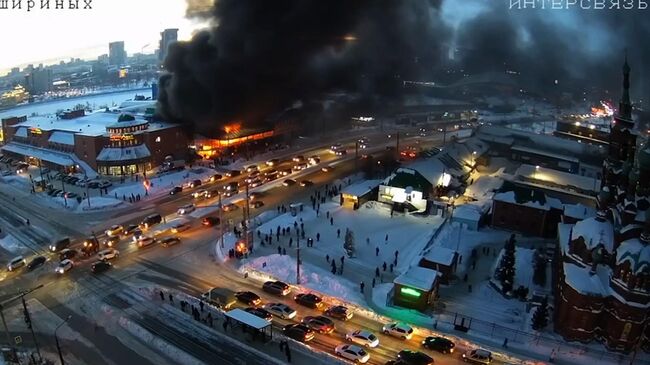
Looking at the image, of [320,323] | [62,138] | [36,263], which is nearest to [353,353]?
[320,323]

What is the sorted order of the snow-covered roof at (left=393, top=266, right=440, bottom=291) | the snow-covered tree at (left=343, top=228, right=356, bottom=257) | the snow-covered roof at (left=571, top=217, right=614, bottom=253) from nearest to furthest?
1. the snow-covered roof at (left=571, top=217, right=614, bottom=253)
2. the snow-covered roof at (left=393, top=266, right=440, bottom=291)
3. the snow-covered tree at (left=343, top=228, right=356, bottom=257)

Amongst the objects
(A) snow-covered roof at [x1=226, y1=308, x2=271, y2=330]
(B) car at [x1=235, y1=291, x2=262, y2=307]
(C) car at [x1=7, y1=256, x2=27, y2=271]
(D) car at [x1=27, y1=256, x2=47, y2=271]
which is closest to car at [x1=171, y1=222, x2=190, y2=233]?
(D) car at [x1=27, y1=256, x2=47, y2=271]

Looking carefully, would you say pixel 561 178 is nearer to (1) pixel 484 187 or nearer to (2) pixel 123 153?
(1) pixel 484 187

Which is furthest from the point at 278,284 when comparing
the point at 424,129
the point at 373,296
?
the point at 424,129

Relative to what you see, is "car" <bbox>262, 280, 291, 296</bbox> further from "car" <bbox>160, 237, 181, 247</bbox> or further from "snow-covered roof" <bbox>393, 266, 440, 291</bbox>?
"car" <bbox>160, 237, 181, 247</bbox>

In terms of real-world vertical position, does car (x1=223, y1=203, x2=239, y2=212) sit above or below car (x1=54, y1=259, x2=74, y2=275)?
above

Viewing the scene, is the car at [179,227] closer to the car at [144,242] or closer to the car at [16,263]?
the car at [144,242]

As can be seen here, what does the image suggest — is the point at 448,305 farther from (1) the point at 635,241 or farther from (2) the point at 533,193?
(2) the point at 533,193
